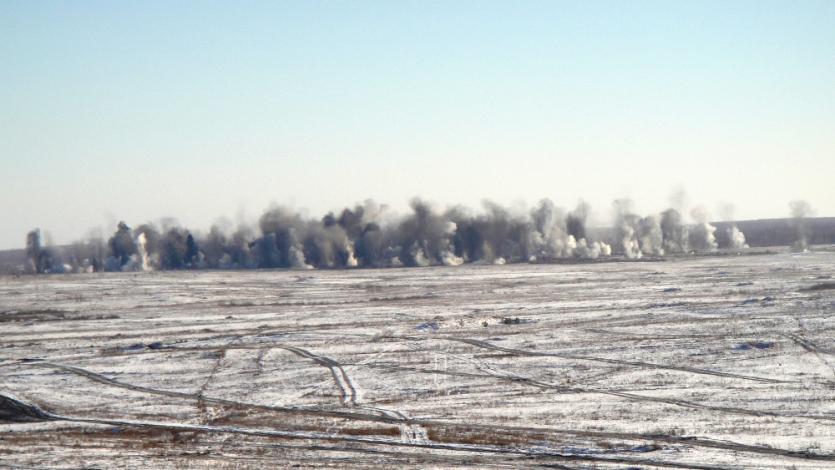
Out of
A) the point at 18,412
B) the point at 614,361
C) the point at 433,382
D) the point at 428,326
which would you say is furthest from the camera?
the point at 428,326

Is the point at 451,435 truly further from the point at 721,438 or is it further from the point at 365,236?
the point at 365,236

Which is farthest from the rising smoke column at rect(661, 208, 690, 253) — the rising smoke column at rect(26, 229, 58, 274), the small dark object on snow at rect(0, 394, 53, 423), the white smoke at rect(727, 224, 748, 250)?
the small dark object on snow at rect(0, 394, 53, 423)

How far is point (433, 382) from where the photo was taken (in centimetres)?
3228

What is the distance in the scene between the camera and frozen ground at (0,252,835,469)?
22.7 metres

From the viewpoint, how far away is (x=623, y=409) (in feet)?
88.9

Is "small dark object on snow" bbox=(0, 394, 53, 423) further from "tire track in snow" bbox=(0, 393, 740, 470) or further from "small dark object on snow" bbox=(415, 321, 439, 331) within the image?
"small dark object on snow" bbox=(415, 321, 439, 331)

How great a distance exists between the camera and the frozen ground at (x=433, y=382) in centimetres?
2269

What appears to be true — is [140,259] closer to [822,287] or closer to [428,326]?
[428,326]

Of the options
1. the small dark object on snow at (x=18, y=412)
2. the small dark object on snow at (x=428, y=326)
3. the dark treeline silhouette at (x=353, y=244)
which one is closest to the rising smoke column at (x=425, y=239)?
the dark treeline silhouette at (x=353, y=244)

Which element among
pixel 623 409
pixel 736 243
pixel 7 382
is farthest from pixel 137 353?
pixel 736 243

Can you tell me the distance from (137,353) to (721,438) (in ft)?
89.1

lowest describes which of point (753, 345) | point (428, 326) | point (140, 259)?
point (753, 345)

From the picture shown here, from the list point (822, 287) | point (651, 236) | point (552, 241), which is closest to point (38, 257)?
point (552, 241)

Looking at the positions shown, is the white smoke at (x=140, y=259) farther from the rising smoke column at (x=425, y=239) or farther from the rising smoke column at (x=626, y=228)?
the rising smoke column at (x=626, y=228)
